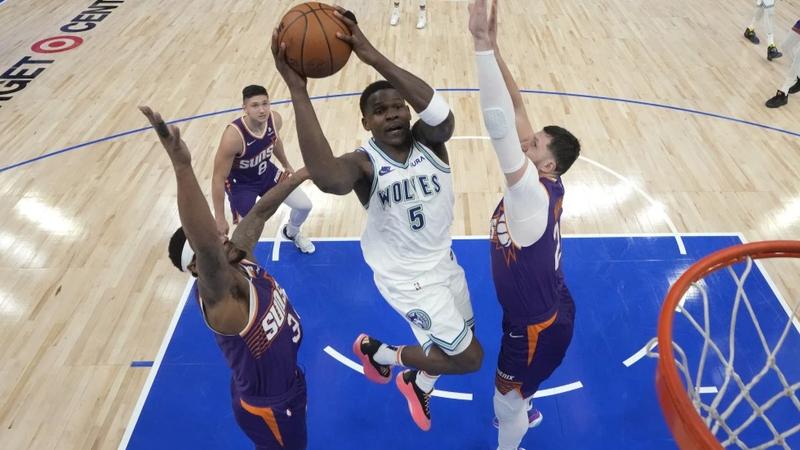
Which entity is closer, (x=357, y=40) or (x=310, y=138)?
(x=310, y=138)

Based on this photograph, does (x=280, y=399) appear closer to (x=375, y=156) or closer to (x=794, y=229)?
(x=375, y=156)

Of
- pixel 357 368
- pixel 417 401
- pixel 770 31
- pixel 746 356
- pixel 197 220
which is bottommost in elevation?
pixel 770 31

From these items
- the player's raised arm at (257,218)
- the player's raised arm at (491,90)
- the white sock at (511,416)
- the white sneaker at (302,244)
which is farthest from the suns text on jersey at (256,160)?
the player's raised arm at (491,90)

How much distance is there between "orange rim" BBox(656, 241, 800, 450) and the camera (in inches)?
76.0

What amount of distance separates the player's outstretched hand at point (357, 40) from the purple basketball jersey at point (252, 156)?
2023mm

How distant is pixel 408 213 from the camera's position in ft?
9.41

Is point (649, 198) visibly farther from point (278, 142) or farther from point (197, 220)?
point (197, 220)

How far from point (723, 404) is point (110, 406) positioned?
3.91 meters

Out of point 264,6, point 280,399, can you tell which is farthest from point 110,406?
point 264,6

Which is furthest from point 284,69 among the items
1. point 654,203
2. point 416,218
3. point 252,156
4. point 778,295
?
point 654,203

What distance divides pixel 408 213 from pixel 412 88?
610 millimetres

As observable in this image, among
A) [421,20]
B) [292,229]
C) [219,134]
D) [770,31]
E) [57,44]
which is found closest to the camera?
[292,229]

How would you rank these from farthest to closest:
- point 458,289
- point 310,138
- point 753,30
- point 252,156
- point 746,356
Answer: point 753,30, point 252,156, point 746,356, point 458,289, point 310,138

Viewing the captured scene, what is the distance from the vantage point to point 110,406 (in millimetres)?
3918
